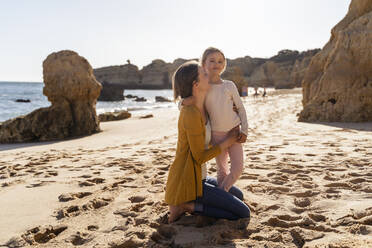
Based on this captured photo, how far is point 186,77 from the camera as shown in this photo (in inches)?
93.4

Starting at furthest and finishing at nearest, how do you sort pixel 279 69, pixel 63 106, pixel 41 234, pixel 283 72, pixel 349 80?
pixel 279 69 → pixel 283 72 → pixel 63 106 → pixel 349 80 → pixel 41 234

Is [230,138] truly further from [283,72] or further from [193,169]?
[283,72]

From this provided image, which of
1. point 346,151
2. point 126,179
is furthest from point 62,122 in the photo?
point 346,151

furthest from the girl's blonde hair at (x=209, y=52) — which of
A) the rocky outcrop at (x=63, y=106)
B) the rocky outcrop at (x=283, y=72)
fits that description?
the rocky outcrop at (x=283, y=72)

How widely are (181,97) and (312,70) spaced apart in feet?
28.8

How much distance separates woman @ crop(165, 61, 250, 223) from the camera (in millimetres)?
2377

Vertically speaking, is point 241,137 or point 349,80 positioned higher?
point 349,80

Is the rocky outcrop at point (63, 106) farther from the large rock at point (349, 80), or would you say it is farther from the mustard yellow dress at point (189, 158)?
the mustard yellow dress at point (189, 158)

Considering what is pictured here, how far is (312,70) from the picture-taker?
9961mm

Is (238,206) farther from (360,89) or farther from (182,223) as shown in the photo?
(360,89)

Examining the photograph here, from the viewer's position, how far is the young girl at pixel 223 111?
2701 mm

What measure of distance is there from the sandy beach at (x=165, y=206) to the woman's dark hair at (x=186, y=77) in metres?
1.08

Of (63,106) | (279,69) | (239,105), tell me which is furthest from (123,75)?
(239,105)

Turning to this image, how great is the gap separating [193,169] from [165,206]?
620 millimetres
